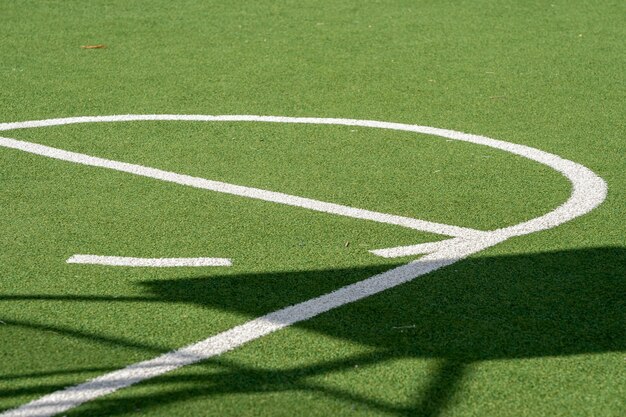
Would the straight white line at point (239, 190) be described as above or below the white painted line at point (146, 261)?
below

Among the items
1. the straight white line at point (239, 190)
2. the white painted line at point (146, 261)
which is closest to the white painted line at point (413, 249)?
the straight white line at point (239, 190)

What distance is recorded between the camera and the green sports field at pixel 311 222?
4033mm

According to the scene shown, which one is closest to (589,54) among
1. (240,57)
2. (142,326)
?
(240,57)

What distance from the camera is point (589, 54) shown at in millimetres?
10078

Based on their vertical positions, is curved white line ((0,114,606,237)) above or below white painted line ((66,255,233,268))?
below

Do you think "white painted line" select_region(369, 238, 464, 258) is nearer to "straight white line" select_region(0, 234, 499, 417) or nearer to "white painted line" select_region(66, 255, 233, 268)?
"straight white line" select_region(0, 234, 499, 417)

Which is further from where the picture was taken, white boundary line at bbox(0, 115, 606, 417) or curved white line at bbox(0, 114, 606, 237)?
curved white line at bbox(0, 114, 606, 237)

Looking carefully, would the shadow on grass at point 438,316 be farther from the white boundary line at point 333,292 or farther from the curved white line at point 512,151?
the curved white line at point 512,151

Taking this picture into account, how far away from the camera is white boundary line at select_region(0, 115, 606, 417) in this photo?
3.93 m

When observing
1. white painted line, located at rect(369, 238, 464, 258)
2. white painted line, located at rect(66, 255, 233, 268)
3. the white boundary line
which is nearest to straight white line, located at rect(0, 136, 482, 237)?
the white boundary line

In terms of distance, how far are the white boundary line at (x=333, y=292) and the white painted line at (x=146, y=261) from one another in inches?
25.8

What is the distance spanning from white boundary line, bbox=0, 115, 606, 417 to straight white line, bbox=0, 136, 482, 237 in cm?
1

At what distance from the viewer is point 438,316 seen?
15.1ft

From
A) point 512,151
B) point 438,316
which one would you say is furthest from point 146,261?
point 512,151
